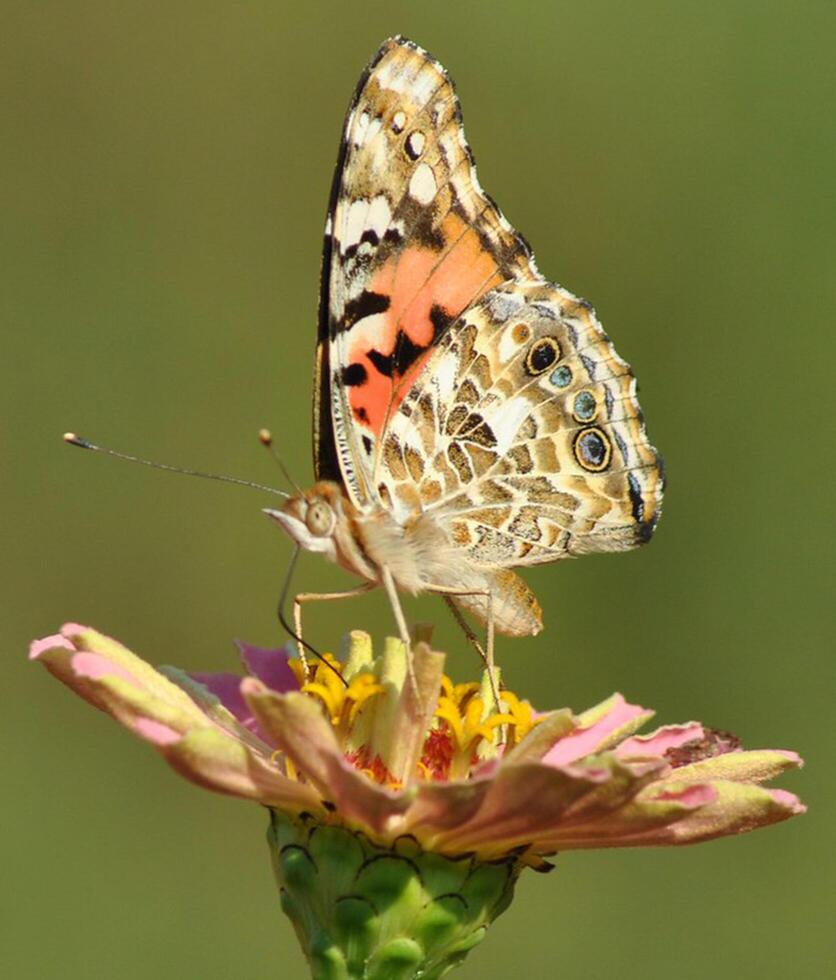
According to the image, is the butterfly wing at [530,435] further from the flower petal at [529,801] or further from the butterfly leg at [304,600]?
the flower petal at [529,801]

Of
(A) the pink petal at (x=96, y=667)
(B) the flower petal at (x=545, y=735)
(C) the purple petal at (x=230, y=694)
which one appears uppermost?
(C) the purple petal at (x=230, y=694)

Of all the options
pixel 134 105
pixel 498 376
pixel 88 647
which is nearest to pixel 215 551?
pixel 134 105

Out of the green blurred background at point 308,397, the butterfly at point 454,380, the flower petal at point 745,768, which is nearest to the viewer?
the flower petal at point 745,768

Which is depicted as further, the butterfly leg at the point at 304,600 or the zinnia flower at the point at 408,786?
the butterfly leg at the point at 304,600

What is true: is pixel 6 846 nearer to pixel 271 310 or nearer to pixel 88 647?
pixel 271 310

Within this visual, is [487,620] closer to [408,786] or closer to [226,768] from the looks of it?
[408,786]

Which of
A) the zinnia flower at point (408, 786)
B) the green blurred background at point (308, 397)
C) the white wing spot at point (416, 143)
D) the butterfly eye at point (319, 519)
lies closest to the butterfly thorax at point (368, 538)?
the butterfly eye at point (319, 519)
